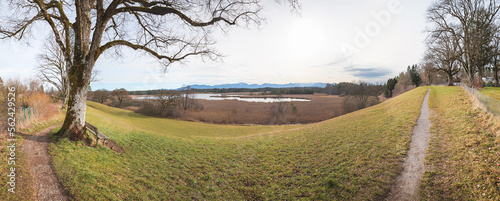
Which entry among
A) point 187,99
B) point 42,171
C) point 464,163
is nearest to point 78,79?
point 42,171

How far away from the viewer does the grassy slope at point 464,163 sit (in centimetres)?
496

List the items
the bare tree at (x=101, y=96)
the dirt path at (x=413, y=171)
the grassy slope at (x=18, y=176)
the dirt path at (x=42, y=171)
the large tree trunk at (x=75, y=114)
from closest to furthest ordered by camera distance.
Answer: the grassy slope at (x=18, y=176), the dirt path at (x=42, y=171), the dirt path at (x=413, y=171), the large tree trunk at (x=75, y=114), the bare tree at (x=101, y=96)

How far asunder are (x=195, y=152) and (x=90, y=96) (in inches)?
2173

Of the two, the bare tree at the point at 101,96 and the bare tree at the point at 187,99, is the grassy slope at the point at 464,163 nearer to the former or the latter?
the bare tree at the point at 187,99

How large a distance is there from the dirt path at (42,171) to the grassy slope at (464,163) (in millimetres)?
9248

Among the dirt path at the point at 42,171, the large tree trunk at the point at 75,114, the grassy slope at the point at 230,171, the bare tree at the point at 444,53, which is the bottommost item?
the grassy slope at the point at 230,171

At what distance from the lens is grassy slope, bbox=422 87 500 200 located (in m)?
4.96

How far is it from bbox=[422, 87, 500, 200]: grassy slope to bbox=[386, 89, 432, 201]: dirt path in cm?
21

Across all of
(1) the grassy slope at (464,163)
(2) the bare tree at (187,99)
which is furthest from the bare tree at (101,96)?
(1) the grassy slope at (464,163)

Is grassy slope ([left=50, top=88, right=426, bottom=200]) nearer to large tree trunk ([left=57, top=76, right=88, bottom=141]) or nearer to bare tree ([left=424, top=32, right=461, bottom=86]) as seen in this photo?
large tree trunk ([left=57, top=76, right=88, bottom=141])

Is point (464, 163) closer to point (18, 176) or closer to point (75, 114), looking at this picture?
point (18, 176)

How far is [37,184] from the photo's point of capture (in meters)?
4.62

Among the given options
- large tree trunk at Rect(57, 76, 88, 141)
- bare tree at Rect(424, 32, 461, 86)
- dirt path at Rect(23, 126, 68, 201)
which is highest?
bare tree at Rect(424, 32, 461, 86)

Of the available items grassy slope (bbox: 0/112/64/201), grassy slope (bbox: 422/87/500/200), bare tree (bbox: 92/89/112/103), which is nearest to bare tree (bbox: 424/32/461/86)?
grassy slope (bbox: 422/87/500/200)
